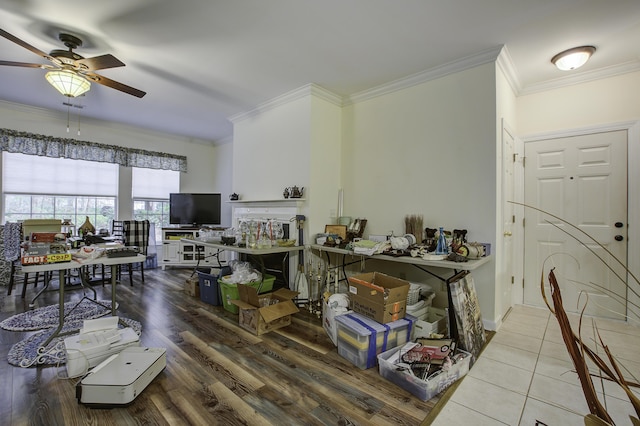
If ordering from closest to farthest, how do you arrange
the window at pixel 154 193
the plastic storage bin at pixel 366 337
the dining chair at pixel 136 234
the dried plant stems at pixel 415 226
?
1. the plastic storage bin at pixel 366 337
2. the dried plant stems at pixel 415 226
3. the dining chair at pixel 136 234
4. the window at pixel 154 193

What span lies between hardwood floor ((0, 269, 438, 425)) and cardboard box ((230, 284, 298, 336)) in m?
0.09

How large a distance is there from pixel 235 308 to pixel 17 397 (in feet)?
5.80

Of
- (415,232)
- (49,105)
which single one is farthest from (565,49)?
(49,105)

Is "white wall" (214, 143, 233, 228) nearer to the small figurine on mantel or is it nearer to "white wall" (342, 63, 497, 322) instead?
the small figurine on mantel

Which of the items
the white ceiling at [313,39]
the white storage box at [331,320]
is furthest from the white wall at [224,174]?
the white storage box at [331,320]

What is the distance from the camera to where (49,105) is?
14.7 feet

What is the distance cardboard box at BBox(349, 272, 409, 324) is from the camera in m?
2.41

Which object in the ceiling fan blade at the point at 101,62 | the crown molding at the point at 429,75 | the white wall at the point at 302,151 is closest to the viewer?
the ceiling fan blade at the point at 101,62

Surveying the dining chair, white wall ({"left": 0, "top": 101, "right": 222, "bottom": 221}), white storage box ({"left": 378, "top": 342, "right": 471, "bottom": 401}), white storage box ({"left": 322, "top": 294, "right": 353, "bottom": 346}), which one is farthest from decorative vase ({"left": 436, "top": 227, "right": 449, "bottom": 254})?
white wall ({"left": 0, "top": 101, "right": 222, "bottom": 221})

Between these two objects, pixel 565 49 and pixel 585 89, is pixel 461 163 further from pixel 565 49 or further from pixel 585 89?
pixel 585 89

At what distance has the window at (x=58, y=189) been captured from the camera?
4480 millimetres

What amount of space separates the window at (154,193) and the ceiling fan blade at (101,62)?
3.23 m

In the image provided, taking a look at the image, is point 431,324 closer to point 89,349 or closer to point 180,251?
point 89,349

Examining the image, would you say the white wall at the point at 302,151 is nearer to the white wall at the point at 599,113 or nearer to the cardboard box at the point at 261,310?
the cardboard box at the point at 261,310
